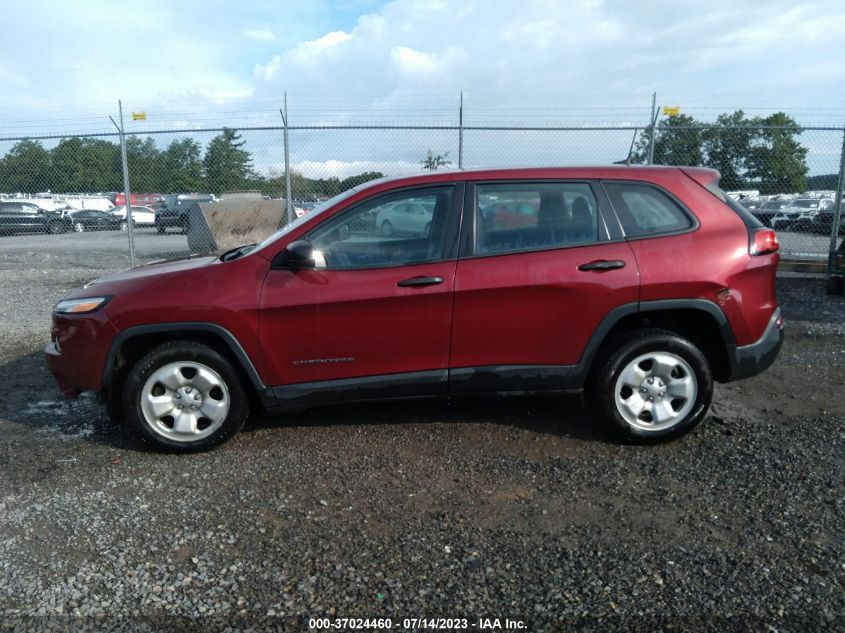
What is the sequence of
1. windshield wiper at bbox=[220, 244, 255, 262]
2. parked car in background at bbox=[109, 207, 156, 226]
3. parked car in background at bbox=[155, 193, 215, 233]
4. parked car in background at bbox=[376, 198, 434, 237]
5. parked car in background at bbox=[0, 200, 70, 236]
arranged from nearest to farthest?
parked car in background at bbox=[376, 198, 434, 237] < windshield wiper at bbox=[220, 244, 255, 262] < parked car in background at bbox=[155, 193, 215, 233] < parked car in background at bbox=[0, 200, 70, 236] < parked car in background at bbox=[109, 207, 156, 226]

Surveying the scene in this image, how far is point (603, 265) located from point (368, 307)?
1.41m

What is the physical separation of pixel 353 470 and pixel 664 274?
2156mm

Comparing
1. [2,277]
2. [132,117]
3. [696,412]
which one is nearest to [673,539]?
[696,412]

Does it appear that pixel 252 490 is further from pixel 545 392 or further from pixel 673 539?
pixel 673 539

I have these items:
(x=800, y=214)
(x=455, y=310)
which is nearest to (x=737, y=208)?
(x=455, y=310)

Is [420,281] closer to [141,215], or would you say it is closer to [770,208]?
[770,208]

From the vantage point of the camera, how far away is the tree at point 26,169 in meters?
11.6

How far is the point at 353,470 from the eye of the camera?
3.82 m

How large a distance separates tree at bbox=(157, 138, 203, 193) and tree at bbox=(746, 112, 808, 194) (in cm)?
836

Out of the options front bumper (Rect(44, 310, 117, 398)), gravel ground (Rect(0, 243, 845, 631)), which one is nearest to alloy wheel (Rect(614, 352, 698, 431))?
gravel ground (Rect(0, 243, 845, 631))

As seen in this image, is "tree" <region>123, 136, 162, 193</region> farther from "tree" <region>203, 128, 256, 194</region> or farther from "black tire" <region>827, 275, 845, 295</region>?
"black tire" <region>827, 275, 845, 295</region>

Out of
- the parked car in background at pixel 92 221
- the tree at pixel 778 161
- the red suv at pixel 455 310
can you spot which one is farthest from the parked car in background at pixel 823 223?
the parked car in background at pixel 92 221

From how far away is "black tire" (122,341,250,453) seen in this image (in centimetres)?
397

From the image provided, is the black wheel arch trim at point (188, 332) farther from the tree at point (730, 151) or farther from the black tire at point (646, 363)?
the tree at point (730, 151)
